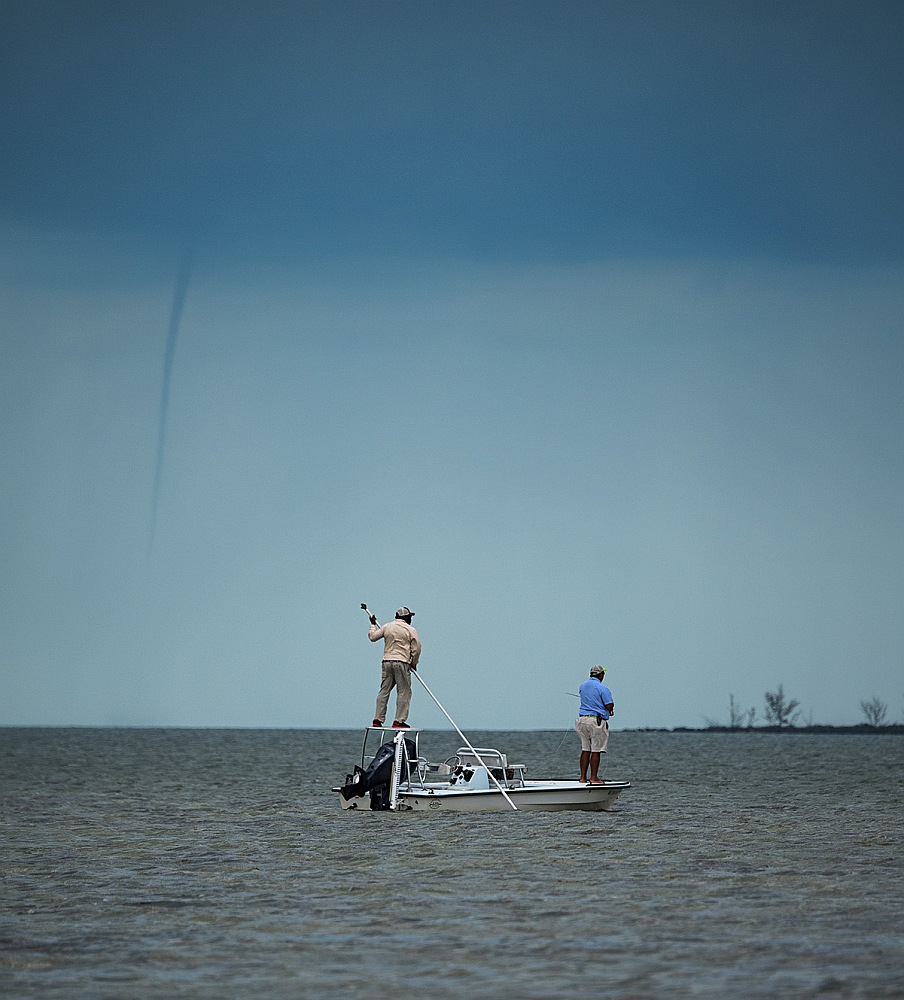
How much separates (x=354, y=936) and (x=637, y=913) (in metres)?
3.34

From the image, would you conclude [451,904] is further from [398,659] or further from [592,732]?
[592,732]

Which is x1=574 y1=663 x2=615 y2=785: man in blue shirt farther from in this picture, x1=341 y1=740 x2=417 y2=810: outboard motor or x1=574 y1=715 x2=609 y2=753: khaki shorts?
x1=341 y1=740 x2=417 y2=810: outboard motor

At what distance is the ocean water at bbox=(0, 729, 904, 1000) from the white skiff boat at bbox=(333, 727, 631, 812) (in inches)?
16.0

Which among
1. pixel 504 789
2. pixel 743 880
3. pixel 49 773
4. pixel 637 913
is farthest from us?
pixel 49 773

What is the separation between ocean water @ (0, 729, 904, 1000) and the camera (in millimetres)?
12305

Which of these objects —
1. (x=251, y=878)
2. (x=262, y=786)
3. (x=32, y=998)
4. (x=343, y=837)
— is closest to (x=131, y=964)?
(x=32, y=998)

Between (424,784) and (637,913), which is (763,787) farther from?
(637,913)

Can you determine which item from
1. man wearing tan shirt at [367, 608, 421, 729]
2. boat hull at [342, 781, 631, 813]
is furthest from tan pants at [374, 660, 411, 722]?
boat hull at [342, 781, 631, 813]

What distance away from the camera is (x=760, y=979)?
1205 cm

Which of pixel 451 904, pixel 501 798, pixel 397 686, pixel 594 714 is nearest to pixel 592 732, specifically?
pixel 594 714

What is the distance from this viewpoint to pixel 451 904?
16.9 metres

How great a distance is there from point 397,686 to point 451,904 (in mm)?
12764

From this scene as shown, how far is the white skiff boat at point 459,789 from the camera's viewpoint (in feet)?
94.1

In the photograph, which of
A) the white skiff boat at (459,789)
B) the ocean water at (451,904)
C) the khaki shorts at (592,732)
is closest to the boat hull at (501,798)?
the white skiff boat at (459,789)
